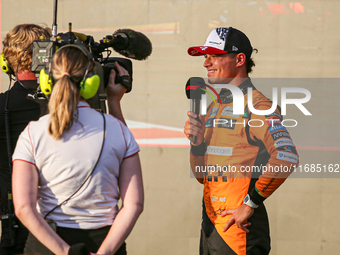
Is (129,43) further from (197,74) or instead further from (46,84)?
(197,74)

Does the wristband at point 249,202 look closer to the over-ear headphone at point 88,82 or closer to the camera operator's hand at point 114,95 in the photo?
the camera operator's hand at point 114,95

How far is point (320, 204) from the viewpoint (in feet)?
10.1

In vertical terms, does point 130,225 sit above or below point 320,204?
above

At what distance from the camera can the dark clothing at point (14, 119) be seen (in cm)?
154

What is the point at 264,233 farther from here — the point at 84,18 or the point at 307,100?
the point at 84,18

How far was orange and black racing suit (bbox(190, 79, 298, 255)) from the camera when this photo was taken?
1.61 metres

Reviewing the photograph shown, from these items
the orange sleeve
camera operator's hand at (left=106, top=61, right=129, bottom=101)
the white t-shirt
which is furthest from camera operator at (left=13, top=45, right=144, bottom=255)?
the orange sleeve

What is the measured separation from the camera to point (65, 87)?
1.17 metres

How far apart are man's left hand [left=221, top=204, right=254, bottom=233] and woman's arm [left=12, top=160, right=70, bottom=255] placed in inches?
31.3

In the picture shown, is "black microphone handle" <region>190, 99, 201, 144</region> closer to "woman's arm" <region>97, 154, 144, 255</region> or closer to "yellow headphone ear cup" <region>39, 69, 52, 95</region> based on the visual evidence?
"woman's arm" <region>97, 154, 144, 255</region>

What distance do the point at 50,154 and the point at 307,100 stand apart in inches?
97.8

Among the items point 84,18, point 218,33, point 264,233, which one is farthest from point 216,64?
point 84,18

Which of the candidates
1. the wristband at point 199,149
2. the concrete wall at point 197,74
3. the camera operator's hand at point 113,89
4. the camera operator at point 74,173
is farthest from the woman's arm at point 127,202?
the concrete wall at point 197,74

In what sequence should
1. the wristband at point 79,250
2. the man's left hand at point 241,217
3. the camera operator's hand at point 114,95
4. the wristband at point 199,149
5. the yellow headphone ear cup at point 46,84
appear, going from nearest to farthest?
1. the wristband at point 79,250
2. the yellow headphone ear cup at point 46,84
3. the camera operator's hand at point 114,95
4. the man's left hand at point 241,217
5. the wristband at point 199,149
